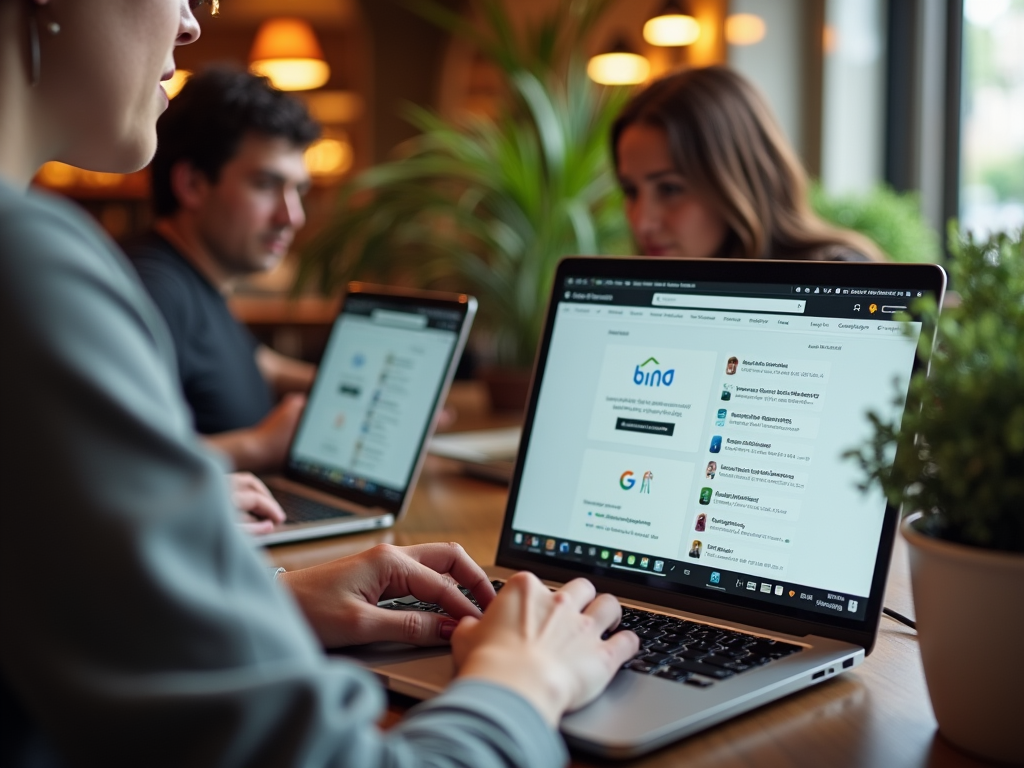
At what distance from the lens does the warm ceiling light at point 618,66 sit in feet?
14.3

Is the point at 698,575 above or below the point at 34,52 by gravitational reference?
below

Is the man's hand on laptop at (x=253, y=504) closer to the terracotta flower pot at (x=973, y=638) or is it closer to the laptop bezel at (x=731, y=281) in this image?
the laptop bezel at (x=731, y=281)

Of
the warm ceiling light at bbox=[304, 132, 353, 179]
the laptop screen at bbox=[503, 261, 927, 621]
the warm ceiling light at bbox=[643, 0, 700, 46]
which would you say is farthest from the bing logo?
the warm ceiling light at bbox=[304, 132, 353, 179]

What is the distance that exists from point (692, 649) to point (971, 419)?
0.92ft

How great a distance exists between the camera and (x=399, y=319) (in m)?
1.44

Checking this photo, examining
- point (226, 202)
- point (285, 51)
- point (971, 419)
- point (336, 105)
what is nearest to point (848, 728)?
point (971, 419)

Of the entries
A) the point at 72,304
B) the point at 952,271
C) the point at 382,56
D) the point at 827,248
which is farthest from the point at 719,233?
the point at 382,56

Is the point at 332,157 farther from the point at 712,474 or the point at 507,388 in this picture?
the point at 712,474

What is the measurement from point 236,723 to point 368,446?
961 millimetres

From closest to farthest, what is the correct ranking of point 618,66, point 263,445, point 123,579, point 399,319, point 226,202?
point 123,579 → point 399,319 → point 263,445 → point 226,202 → point 618,66

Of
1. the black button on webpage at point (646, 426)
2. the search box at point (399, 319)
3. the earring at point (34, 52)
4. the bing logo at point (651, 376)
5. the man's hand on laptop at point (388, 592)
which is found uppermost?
the earring at point (34, 52)

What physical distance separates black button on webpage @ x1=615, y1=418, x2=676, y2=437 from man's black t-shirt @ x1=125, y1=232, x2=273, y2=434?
4.04 ft

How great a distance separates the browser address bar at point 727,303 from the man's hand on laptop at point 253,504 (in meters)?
0.56

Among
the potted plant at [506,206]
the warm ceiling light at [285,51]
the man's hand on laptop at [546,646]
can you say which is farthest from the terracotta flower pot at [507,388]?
the warm ceiling light at [285,51]
